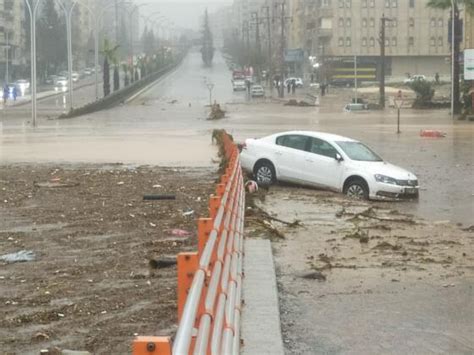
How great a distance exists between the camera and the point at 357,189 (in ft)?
64.6

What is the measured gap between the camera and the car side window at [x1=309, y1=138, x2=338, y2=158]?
20219 mm

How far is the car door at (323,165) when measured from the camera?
20.0m

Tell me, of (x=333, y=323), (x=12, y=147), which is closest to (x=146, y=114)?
(x=12, y=147)

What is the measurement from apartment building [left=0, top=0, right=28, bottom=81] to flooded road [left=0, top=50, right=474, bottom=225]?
6243 cm

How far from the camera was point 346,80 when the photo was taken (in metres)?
126

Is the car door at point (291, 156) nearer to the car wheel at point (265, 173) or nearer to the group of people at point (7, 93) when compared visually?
the car wheel at point (265, 173)

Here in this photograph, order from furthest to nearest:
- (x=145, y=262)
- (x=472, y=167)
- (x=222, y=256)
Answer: (x=472, y=167) < (x=145, y=262) < (x=222, y=256)

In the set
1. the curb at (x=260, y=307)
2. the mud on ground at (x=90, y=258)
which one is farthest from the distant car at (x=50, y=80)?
the curb at (x=260, y=307)

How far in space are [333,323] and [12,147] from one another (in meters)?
28.2

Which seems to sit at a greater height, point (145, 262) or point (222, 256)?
point (222, 256)

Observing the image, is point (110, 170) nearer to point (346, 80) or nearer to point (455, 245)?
point (455, 245)

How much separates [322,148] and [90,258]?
34.0ft

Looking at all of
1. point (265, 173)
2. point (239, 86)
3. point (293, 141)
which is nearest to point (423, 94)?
point (239, 86)

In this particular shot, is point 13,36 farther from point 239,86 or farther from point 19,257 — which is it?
point 19,257
